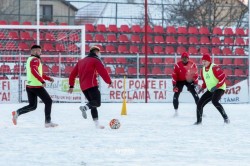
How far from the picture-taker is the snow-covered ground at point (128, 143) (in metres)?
9.07

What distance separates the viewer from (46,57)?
93.1 ft

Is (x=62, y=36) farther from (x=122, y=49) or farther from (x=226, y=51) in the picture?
(x=226, y=51)

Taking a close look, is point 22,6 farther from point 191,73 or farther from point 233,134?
point 233,134

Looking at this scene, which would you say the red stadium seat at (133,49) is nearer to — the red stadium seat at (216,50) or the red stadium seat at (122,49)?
the red stadium seat at (122,49)

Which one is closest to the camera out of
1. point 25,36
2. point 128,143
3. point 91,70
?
point 128,143

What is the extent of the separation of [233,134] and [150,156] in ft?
12.5

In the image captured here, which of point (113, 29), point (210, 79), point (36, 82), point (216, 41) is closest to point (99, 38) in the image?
point (113, 29)

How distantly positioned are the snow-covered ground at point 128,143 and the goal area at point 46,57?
9.17 meters

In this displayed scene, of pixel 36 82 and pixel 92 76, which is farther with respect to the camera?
pixel 36 82

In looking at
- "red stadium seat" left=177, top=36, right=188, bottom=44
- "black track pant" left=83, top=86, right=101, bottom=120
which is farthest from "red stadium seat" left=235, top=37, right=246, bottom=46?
"black track pant" left=83, top=86, right=101, bottom=120

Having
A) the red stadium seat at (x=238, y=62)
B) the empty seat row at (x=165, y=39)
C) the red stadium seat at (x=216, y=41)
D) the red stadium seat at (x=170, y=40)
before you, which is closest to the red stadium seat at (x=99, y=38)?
the empty seat row at (x=165, y=39)

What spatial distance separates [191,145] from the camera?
1099 centimetres

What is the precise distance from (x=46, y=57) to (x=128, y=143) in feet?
57.3

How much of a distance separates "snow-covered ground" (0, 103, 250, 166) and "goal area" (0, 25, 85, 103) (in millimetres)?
9168
